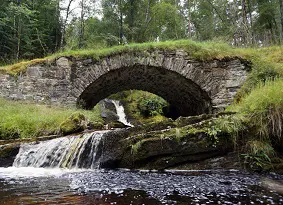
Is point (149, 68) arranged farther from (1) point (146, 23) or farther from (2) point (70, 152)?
(1) point (146, 23)

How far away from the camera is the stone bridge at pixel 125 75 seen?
7605mm

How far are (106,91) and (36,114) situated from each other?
3250 millimetres

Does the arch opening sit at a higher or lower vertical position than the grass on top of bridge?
lower

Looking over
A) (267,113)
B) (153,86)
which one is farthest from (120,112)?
(267,113)

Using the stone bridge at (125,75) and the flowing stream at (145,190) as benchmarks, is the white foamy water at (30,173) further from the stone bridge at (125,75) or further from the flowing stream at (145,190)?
the stone bridge at (125,75)

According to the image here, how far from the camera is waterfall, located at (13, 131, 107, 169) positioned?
446 centimetres

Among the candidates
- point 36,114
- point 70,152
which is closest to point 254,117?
point 70,152

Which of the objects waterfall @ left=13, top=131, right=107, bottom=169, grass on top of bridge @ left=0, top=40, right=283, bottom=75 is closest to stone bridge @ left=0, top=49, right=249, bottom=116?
grass on top of bridge @ left=0, top=40, right=283, bottom=75

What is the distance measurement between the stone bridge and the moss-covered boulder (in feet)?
6.17

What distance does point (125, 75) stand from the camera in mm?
8469

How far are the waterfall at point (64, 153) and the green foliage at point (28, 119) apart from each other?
4.33 feet

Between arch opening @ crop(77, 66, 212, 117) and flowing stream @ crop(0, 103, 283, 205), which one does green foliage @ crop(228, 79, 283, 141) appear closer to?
flowing stream @ crop(0, 103, 283, 205)

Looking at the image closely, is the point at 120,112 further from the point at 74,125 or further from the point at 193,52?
the point at 74,125

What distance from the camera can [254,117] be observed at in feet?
14.4
